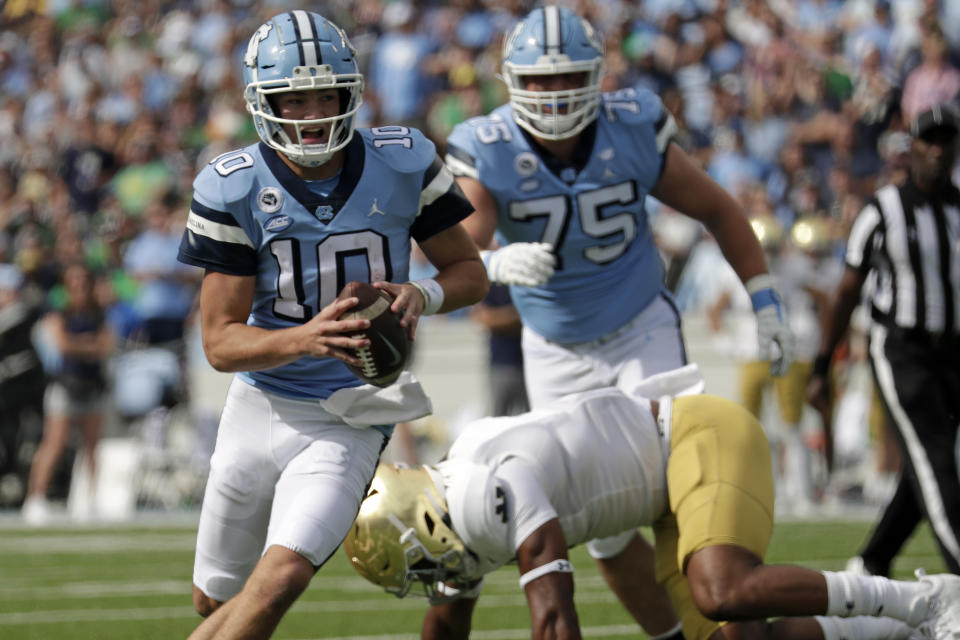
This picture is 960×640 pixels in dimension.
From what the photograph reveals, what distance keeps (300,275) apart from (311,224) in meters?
0.13

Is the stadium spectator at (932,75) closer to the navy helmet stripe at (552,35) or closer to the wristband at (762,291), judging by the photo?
the wristband at (762,291)

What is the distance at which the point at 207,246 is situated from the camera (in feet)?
11.3

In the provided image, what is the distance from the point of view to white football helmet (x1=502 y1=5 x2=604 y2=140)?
4.49m

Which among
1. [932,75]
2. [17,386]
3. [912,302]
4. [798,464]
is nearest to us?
[912,302]

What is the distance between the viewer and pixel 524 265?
13.7 ft

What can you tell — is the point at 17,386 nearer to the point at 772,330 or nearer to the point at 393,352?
the point at 772,330

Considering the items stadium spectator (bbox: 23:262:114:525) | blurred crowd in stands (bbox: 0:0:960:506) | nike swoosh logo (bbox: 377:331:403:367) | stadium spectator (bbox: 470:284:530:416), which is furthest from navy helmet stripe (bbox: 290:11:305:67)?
blurred crowd in stands (bbox: 0:0:960:506)

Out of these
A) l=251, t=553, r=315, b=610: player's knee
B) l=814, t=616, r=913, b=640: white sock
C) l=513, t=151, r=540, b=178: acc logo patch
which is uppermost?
l=513, t=151, r=540, b=178: acc logo patch

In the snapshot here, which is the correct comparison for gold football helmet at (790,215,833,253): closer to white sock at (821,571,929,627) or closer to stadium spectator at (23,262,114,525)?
stadium spectator at (23,262,114,525)

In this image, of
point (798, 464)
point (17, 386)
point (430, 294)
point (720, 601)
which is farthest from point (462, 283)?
point (17, 386)

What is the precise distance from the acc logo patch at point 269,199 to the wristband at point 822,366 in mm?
2696

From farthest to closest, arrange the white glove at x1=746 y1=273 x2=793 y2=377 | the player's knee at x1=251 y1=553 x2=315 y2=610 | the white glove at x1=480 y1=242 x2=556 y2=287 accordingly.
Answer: the white glove at x1=746 y1=273 x2=793 y2=377 → the white glove at x1=480 y1=242 x2=556 y2=287 → the player's knee at x1=251 y1=553 x2=315 y2=610

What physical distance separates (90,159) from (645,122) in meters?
9.97

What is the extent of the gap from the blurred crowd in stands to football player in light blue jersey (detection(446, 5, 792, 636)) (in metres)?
5.12
